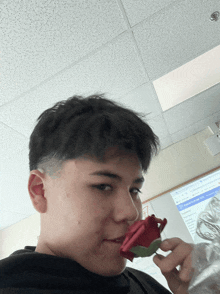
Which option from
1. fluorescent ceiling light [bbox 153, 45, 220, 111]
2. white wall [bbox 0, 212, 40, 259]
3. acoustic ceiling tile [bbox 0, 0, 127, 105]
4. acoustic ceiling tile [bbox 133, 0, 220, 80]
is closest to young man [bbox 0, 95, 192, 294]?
acoustic ceiling tile [bbox 0, 0, 127, 105]

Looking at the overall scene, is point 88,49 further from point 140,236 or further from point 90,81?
point 140,236

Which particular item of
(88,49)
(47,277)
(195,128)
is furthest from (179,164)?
(47,277)

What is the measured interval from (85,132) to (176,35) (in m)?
1.20

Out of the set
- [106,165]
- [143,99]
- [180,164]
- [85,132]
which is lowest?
[106,165]

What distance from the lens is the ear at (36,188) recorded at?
575 millimetres

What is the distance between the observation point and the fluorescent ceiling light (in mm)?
1743

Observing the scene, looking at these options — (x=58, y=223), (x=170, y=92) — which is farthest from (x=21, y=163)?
(x=58, y=223)

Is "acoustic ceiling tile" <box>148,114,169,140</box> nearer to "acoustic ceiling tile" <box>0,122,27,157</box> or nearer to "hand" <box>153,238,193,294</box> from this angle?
"acoustic ceiling tile" <box>0,122,27,157</box>

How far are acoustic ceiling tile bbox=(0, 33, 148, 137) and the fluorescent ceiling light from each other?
0.91 ft

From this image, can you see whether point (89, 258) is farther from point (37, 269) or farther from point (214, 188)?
point (214, 188)

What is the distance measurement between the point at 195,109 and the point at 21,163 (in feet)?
→ 6.53

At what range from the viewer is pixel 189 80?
1.93 meters

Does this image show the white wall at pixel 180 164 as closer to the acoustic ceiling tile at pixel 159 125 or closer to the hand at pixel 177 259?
the acoustic ceiling tile at pixel 159 125

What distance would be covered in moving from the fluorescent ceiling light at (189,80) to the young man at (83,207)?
4.39 ft
